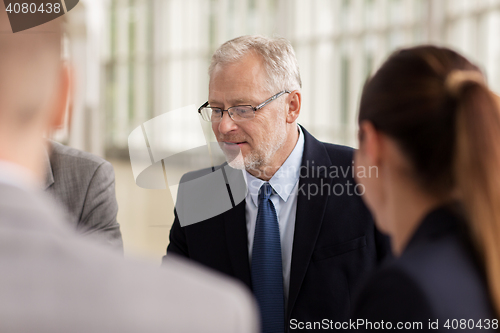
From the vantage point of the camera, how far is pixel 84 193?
5.53ft

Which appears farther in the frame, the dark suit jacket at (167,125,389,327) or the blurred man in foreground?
the dark suit jacket at (167,125,389,327)

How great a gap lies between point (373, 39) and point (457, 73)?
7.20m

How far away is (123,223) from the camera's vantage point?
7805 millimetres

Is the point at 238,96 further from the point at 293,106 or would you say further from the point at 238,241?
the point at 238,241

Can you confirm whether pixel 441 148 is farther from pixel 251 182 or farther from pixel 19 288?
pixel 251 182

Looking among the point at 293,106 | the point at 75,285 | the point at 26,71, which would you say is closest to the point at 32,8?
the point at 26,71

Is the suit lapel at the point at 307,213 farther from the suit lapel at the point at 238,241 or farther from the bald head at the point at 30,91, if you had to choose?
the bald head at the point at 30,91

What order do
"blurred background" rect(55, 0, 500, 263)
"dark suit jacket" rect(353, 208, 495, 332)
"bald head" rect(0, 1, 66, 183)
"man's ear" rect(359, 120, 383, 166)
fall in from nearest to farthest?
"bald head" rect(0, 1, 66, 183)
"dark suit jacket" rect(353, 208, 495, 332)
"man's ear" rect(359, 120, 383, 166)
"blurred background" rect(55, 0, 500, 263)

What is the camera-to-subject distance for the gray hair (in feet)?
6.15

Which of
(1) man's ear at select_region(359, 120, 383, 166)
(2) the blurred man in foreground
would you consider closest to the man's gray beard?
(1) man's ear at select_region(359, 120, 383, 166)

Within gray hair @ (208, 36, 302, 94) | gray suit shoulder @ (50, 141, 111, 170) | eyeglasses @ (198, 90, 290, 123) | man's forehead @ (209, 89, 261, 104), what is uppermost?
gray hair @ (208, 36, 302, 94)

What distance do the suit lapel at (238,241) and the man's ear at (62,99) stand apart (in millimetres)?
1170

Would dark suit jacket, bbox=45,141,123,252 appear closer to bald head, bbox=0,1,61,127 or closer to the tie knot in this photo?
the tie knot

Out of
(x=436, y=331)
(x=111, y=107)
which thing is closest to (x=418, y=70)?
(x=436, y=331)
